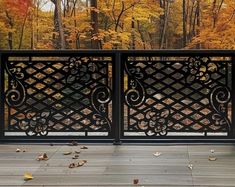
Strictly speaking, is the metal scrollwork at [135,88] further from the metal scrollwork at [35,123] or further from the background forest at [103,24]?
the background forest at [103,24]

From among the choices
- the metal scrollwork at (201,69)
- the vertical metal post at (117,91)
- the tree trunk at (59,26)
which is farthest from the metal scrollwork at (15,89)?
the tree trunk at (59,26)

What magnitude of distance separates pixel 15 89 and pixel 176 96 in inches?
70.7

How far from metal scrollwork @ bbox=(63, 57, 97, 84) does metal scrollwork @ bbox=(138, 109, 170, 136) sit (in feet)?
2.57

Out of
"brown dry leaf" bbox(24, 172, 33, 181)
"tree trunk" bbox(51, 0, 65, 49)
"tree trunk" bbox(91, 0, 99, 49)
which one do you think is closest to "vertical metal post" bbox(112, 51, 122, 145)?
"brown dry leaf" bbox(24, 172, 33, 181)

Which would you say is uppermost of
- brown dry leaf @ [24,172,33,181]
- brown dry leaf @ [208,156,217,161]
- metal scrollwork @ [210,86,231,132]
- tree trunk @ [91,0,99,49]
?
tree trunk @ [91,0,99,49]

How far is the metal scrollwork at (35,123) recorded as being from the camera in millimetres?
5098

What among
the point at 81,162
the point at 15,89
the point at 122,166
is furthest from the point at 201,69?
the point at 15,89

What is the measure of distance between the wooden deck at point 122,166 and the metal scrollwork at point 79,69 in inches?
30.0

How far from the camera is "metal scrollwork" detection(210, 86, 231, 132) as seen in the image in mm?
4961

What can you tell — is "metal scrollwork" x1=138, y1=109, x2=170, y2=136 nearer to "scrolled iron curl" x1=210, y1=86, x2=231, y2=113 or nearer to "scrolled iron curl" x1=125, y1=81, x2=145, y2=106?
"scrolled iron curl" x1=125, y1=81, x2=145, y2=106

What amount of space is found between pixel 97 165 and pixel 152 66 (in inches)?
57.7

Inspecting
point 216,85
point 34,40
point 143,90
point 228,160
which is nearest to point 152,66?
point 143,90

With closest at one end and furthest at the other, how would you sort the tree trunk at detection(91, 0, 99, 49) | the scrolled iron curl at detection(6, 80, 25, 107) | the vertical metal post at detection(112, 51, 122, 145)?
the vertical metal post at detection(112, 51, 122, 145), the scrolled iron curl at detection(6, 80, 25, 107), the tree trunk at detection(91, 0, 99, 49)

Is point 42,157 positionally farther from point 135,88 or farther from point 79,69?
point 135,88
